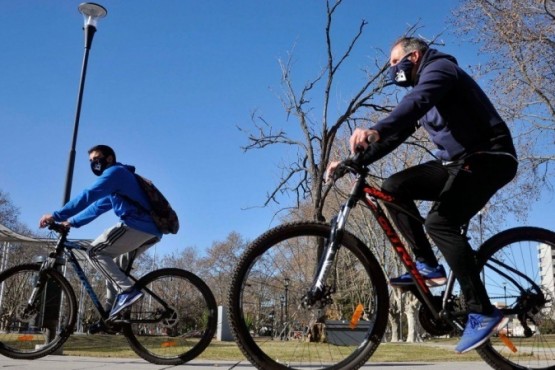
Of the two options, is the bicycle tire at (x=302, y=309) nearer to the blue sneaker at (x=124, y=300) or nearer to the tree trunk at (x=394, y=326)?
the blue sneaker at (x=124, y=300)

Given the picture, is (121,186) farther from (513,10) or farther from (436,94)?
(513,10)

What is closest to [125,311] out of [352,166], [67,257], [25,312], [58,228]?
[67,257]

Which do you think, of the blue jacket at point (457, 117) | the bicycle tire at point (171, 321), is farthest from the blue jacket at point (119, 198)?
the blue jacket at point (457, 117)

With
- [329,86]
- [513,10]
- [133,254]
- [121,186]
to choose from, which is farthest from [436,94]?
[513,10]

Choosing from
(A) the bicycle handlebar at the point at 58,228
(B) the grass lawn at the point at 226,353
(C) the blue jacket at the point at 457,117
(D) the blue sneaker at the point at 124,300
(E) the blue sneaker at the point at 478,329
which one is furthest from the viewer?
(B) the grass lawn at the point at 226,353

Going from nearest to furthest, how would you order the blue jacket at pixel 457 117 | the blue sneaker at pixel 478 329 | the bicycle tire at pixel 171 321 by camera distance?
the blue sneaker at pixel 478 329 → the blue jacket at pixel 457 117 → the bicycle tire at pixel 171 321

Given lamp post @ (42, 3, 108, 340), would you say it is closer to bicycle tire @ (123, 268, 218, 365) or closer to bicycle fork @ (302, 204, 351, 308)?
bicycle tire @ (123, 268, 218, 365)

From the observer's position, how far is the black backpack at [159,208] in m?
5.27

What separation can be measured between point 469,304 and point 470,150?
0.91 m

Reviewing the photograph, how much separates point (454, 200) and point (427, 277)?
1.64 ft

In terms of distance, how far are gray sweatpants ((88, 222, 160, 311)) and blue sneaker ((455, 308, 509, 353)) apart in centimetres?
325

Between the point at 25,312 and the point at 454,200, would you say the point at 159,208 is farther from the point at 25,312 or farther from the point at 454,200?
the point at 454,200

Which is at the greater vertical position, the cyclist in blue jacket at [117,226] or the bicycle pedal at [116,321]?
the cyclist in blue jacket at [117,226]

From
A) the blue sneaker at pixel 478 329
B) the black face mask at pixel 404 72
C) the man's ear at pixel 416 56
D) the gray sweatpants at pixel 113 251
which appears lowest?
the blue sneaker at pixel 478 329
